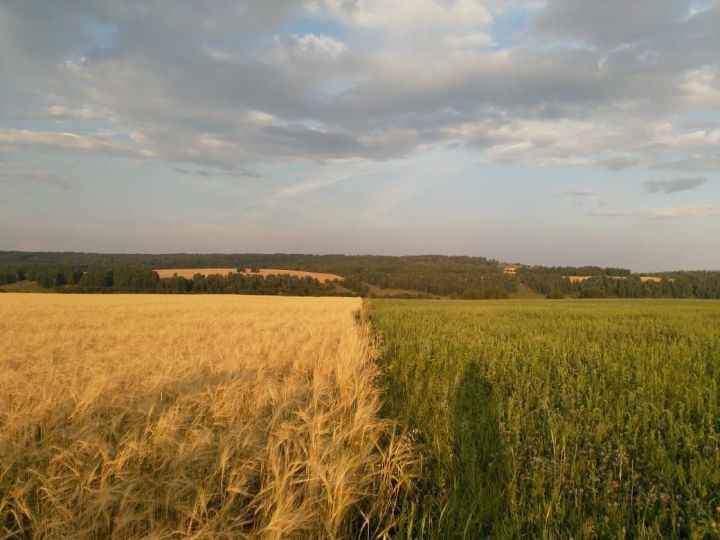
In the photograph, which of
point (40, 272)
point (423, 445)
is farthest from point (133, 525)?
point (40, 272)

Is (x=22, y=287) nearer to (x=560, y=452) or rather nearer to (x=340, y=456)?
(x=340, y=456)

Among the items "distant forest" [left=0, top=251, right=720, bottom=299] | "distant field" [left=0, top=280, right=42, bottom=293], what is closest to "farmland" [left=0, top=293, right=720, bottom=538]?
"distant forest" [left=0, top=251, right=720, bottom=299]

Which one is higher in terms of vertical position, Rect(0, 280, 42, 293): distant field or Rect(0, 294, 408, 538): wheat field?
Rect(0, 294, 408, 538): wheat field

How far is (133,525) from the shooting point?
2230 millimetres

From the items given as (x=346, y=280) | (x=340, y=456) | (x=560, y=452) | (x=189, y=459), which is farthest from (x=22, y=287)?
(x=560, y=452)

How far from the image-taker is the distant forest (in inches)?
2876

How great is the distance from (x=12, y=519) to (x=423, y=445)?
2948mm

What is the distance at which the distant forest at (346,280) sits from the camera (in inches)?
2876

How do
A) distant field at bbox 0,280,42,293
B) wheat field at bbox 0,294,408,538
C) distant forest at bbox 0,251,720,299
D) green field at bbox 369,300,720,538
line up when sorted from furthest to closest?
distant forest at bbox 0,251,720,299
distant field at bbox 0,280,42,293
green field at bbox 369,300,720,538
wheat field at bbox 0,294,408,538

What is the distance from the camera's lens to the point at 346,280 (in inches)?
3632

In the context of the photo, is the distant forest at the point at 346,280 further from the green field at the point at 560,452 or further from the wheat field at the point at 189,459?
the green field at the point at 560,452

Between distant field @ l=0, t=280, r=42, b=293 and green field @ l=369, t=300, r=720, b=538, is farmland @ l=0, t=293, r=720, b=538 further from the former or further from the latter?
distant field @ l=0, t=280, r=42, b=293

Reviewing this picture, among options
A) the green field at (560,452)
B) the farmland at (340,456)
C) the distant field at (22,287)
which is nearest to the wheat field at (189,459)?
the farmland at (340,456)

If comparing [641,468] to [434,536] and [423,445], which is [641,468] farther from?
[434,536]
